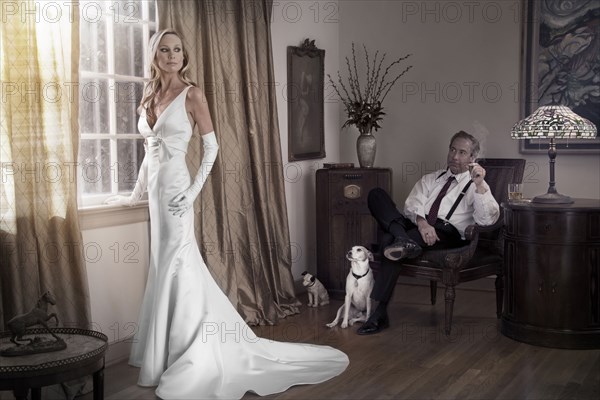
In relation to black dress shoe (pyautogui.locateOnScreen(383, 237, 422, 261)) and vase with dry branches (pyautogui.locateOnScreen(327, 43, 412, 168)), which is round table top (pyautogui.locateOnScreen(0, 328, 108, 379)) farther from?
vase with dry branches (pyautogui.locateOnScreen(327, 43, 412, 168))

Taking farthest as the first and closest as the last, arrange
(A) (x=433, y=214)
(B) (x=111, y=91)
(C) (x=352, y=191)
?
(C) (x=352, y=191) < (A) (x=433, y=214) < (B) (x=111, y=91)

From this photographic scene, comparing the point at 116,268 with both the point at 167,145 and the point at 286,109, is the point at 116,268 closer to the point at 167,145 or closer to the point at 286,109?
the point at 167,145

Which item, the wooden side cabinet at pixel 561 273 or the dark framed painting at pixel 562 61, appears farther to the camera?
the dark framed painting at pixel 562 61

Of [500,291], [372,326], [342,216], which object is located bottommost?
[372,326]

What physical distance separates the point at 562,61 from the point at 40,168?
12.2ft

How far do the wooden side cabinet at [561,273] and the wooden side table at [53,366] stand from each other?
2.57m

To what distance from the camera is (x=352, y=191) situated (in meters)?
5.68

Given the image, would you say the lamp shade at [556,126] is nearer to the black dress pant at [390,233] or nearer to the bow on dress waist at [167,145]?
the black dress pant at [390,233]

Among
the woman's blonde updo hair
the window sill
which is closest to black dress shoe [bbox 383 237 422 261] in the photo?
the window sill

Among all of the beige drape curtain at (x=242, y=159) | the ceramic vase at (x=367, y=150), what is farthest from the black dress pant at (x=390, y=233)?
the beige drape curtain at (x=242, y=159)

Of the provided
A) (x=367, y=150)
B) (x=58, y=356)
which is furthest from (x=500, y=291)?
(x=58, y=356)

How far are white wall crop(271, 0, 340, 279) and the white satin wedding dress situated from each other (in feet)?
6.40

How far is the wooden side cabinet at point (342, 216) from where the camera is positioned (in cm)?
566

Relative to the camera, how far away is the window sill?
158 inches
